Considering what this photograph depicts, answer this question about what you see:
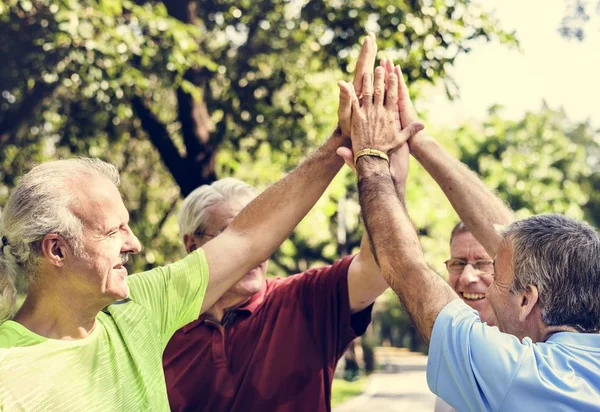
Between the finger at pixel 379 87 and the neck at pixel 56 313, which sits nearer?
the neck at pixel 56 313

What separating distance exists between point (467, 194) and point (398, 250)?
779mm

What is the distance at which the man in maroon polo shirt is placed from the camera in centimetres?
317

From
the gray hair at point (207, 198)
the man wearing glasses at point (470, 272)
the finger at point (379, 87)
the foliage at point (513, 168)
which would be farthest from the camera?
the foliage at point (513, 168)

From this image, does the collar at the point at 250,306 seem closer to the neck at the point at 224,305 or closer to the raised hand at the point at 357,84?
the neck at the point at 224,305

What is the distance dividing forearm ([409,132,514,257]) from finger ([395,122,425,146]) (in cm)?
10

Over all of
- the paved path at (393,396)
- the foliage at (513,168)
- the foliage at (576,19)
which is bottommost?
the paved path at (393,396)

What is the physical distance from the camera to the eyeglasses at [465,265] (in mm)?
3811

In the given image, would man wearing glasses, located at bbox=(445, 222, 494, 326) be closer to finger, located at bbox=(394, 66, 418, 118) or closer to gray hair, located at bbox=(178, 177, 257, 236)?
Answer: finger, located at bbox=(394, 66, 418, 118)

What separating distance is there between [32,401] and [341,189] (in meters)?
8.33

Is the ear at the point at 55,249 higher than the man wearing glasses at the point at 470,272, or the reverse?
the ear at the point at 55,249

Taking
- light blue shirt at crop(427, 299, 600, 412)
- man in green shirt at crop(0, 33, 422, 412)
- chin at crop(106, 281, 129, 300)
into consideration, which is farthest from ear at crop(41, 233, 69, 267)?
light blue shirt at crop(427, 299, 600, 412)

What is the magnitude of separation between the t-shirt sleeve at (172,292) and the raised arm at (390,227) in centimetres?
64

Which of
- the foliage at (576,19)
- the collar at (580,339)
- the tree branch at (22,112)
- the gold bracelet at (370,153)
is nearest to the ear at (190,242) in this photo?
the gold bracelet at (370,153)

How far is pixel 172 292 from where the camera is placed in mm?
2895
